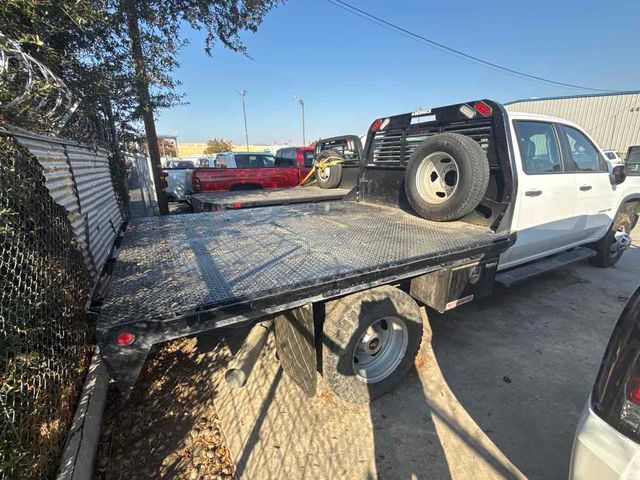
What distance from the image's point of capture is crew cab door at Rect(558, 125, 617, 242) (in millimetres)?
3951

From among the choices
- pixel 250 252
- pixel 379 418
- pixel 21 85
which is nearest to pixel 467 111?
pixel 250 252

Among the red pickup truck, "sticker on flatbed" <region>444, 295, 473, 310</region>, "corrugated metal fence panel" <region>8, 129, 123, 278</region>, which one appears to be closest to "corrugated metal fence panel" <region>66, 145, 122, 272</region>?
"corrugated metal fence panel" <region>8, 129, 123, 278</region>

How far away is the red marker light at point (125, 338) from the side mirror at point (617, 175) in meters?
5.93

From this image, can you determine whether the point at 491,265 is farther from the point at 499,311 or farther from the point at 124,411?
the point at 124,411

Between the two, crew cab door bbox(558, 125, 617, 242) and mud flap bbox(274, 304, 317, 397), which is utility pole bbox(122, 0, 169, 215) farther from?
crew cab door bbox(558, 125, 617, 242)

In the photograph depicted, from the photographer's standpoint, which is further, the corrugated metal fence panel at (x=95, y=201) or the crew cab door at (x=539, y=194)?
the crew cab door at (x=539, y=194)

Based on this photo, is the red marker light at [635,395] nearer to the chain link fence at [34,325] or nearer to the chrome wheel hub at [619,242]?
the chain link fence at [34,325]

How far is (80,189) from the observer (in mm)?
3205

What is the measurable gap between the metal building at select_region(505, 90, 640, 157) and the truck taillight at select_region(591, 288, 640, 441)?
27.2 metres

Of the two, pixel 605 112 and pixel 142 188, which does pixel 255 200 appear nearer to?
pixel 142 188

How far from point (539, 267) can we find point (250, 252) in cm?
353

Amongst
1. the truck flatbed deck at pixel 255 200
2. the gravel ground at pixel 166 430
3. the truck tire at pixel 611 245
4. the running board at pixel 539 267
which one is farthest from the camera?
the truck tire at pixel 611 245

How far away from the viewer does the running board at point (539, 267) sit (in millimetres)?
3447

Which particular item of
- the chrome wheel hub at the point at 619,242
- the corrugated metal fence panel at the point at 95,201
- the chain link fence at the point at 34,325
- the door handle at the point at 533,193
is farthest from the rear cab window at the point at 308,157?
the chain link fence at the point at 34,325
